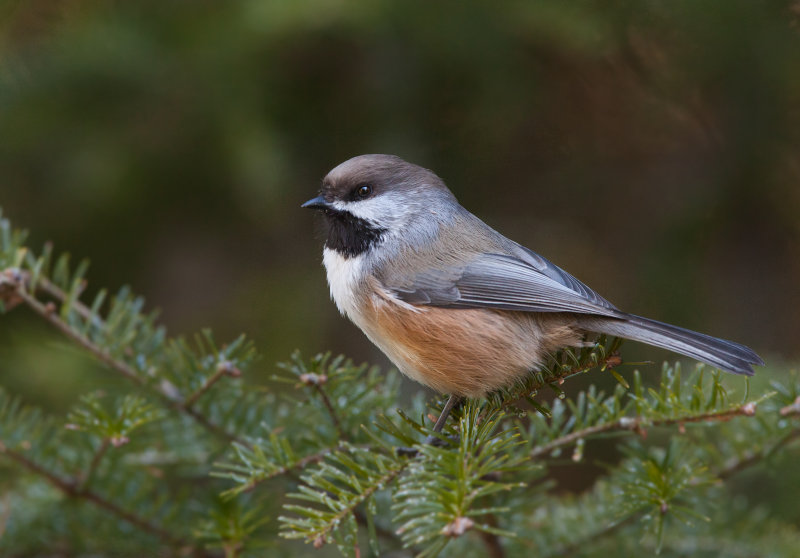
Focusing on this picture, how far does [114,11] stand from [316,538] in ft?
5.53

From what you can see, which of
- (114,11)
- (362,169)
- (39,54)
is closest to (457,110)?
(362,169)

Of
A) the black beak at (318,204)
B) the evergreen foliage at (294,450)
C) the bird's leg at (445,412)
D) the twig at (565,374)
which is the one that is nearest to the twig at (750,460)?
the evergreen foliage at (294,450)

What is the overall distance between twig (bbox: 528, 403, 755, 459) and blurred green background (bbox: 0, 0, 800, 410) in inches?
41.9

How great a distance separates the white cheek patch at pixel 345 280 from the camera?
1.93 metres

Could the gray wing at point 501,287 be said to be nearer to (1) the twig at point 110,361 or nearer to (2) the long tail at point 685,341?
(2) the long tail at point 685,341

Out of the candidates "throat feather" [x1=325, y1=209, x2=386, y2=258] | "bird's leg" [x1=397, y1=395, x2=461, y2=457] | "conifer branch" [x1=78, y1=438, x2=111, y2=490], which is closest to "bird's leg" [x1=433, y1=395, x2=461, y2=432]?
"bird's leg" [x1=397, y1=395, x2=461, y2=457]

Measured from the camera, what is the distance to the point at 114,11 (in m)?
2.22

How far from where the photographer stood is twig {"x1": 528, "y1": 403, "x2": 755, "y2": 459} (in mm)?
1312

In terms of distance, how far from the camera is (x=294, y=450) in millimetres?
1641

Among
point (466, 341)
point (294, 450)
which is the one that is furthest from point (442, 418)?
point (294, 450)

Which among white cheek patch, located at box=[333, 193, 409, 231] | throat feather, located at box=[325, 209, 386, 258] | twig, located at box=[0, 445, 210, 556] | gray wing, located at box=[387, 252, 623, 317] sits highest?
white cheek patch, located at box=[333, 193, 409, 231]

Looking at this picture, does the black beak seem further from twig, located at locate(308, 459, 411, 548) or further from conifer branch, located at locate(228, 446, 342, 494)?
twig, located at locate(308, 459, 411, 548)

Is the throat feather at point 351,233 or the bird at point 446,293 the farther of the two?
the throat feather at point 351,233

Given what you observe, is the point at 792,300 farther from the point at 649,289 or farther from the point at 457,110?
the point at 457,110
